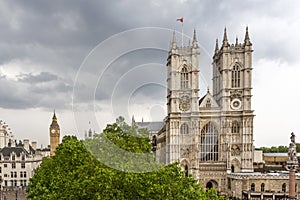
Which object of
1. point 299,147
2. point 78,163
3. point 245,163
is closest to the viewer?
point 78,163

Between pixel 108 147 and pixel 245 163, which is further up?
pixel 108 147

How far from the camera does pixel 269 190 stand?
182 ft

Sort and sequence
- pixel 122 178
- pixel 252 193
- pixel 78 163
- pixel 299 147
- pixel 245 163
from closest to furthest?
pixel 122 178 < pixel 78 163 < pixel 252 193 < pixel 245 163 < pixel 299 147

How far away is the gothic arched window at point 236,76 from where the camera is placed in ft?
222

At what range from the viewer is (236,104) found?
67.1m

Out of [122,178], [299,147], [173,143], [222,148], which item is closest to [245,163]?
[222,148]

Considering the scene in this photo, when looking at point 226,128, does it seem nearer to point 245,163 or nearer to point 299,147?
point 245,163

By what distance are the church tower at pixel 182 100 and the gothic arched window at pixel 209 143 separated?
11.4ft

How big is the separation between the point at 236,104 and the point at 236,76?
7.34m

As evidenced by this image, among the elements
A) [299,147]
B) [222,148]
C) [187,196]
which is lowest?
[299,147]

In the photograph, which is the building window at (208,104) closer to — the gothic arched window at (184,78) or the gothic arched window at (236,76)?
the gothic arched window at (184,78)

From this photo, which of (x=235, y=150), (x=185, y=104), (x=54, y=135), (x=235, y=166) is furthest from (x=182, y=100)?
(x=54, y=135)

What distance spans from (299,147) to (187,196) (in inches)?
4880

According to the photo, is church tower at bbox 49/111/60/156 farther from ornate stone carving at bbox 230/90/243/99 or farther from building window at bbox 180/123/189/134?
ornate stone carving at bbox 230/90/243/99
